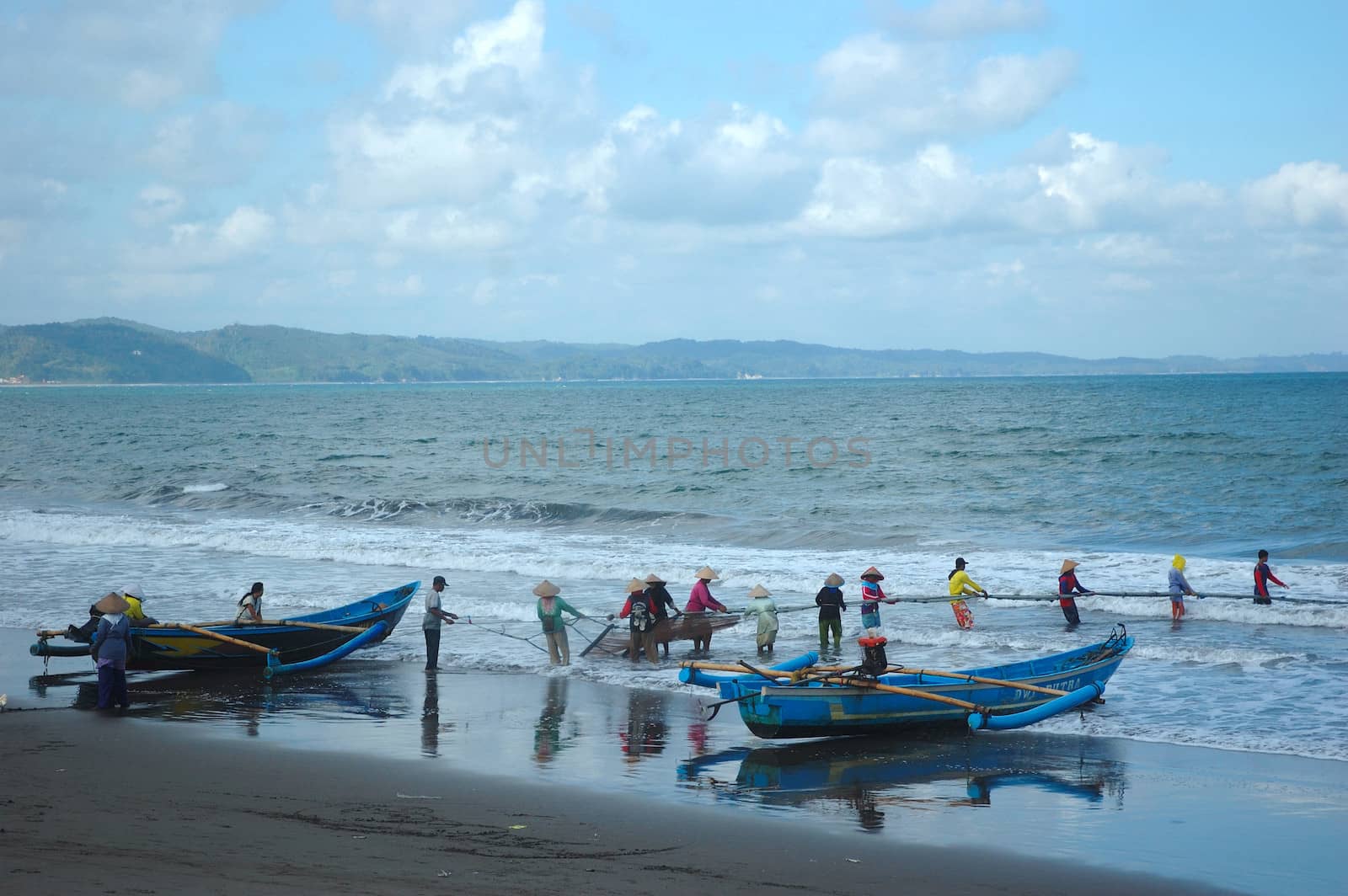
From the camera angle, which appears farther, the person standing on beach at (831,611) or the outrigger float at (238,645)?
the person standing on beach at (831,611)

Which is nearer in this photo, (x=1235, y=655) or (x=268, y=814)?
(x=268, y=814)

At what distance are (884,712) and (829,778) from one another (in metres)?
1.46

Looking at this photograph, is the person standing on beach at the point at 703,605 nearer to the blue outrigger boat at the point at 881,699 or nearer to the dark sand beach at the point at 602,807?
the dark sand beach at the point at 602,807

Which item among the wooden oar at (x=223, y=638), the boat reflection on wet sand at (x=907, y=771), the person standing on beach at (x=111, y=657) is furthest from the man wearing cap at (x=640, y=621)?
the person standing on beach at (x=111, y=657)

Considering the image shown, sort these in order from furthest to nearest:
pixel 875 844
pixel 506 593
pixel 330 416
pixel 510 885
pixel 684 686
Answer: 1. pixel 330 416
2. pixel 506 593
3. pixel 684 686
4. pixel 875 844
5. pixel 510 885

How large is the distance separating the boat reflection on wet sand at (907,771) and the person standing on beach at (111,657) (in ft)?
23.4

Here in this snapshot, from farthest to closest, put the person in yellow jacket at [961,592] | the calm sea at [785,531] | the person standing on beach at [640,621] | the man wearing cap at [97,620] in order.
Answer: the person in yellow jacket at [961,592], the calm sea at [785,531], the person standing on beach at [640,621], the man wearing cap at [97,620]

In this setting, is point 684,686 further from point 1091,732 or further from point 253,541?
point 253,541

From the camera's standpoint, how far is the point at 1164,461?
50.7 meters

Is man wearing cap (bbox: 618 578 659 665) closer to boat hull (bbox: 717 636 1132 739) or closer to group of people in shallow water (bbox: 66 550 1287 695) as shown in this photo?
group of people in shallow water (bbox: 66 550 1287 695)

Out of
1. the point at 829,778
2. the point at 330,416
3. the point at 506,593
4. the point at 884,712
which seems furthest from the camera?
the point at 330,416

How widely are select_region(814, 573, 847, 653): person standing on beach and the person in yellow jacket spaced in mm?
2776

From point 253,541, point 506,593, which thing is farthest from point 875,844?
point 253,541

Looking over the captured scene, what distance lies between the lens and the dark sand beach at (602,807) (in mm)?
8164
